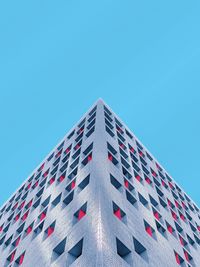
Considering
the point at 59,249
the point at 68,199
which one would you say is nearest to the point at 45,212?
the point at 68,199

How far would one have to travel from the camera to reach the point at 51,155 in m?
50.0

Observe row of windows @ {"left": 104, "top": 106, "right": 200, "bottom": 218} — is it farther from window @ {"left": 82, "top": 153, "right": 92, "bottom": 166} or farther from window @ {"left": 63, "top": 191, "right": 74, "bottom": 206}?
window @ {"left": 63, "top": 191, "right": 74, "bottom": 206}

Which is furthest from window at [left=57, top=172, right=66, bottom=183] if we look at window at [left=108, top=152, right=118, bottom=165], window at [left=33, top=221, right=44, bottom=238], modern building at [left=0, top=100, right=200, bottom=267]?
window at [left=33, top=221, right=44, bottom=238]

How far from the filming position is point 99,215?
74.1 feet

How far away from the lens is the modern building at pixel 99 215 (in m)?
22.3

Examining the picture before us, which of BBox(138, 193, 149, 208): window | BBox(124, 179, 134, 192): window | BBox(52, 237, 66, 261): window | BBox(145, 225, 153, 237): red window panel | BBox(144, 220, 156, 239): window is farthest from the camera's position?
BBox(138, 193, 149, 208): window

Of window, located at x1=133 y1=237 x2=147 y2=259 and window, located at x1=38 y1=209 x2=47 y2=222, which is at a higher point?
window, located at x1=38 y1=209 x2=47 y2=222

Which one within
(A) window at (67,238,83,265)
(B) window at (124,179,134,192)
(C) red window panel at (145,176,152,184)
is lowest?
(A) window at (67,238,83,265)

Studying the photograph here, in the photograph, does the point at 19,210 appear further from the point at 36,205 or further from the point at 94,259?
the point at 94,259

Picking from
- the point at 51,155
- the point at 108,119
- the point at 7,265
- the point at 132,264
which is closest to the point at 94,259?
the point at 132,264

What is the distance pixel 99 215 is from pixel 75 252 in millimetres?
2586

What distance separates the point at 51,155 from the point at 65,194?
18.6 metres

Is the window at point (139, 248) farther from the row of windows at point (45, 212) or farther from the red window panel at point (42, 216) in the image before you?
the red window panel at point (42, 216)

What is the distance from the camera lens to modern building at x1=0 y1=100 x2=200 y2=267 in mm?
22266
